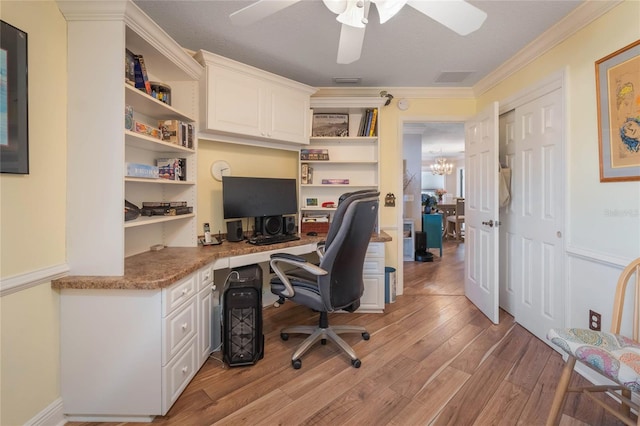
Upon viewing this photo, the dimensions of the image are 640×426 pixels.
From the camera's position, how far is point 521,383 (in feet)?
5.54

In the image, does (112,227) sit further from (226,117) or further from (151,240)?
(226,117)

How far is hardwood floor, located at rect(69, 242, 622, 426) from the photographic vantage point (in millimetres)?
1438

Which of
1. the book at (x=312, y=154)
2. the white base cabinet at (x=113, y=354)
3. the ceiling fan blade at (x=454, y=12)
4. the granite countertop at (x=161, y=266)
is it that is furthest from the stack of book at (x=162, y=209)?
the ceiling fan blade at (x=454, y=12)

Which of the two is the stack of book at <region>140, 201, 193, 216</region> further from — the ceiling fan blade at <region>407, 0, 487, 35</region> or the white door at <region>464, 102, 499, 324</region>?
the white door at <region>464, 102, 499, 324</region>

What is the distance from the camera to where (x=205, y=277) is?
185 cm

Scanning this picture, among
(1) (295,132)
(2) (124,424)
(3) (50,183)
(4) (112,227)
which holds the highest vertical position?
(1) (295,132)

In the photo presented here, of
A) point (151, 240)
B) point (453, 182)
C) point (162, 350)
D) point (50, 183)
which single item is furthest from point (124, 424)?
point (453, 182)

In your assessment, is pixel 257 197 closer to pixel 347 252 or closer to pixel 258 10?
pixel 347 252

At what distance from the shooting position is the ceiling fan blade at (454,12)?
130 centimetres

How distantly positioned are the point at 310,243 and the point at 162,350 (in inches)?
52.9

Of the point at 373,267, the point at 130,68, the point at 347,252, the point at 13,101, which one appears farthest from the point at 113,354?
the point at 373,267

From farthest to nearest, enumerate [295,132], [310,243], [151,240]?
[295,132] < [310,243] < [151,240]

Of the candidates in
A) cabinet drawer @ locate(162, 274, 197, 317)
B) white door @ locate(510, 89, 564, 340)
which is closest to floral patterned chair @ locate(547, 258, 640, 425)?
white door @ locate(510, 89, 564, 340)

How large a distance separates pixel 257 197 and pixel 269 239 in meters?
0.42
